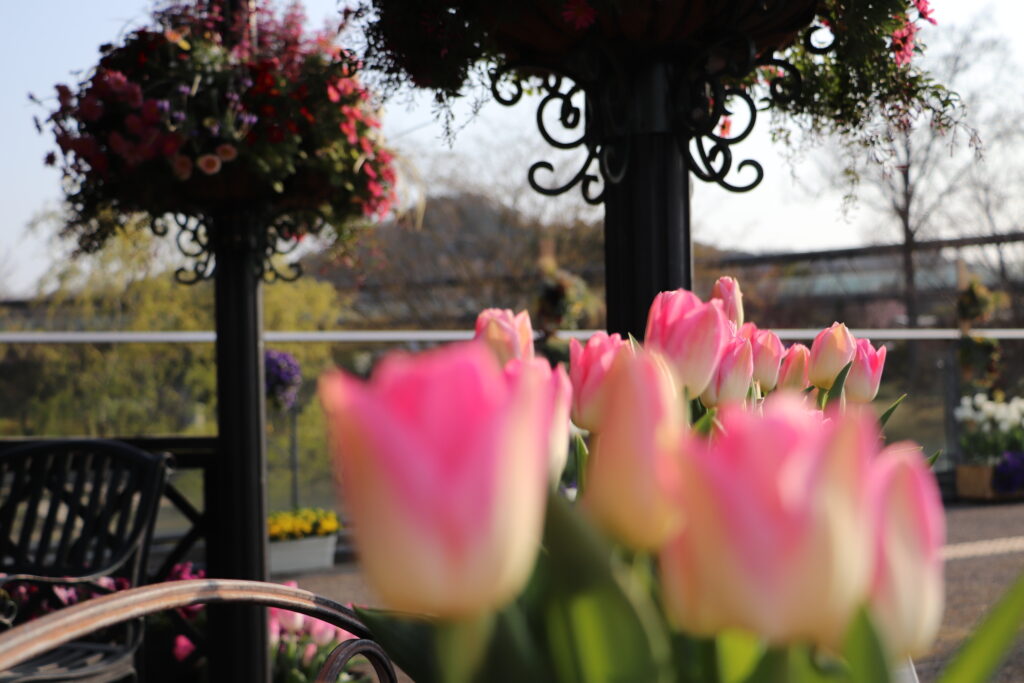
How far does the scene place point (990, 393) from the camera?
26.9 feet

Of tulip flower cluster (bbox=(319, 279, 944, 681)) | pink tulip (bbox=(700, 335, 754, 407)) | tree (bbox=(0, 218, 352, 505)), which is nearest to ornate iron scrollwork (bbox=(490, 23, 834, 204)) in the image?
pink tulip (bbox=(700, 335, 754, 407))

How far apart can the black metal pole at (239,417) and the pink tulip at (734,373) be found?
2375 mm

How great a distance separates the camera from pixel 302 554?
212 inches

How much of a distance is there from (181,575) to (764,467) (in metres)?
3.19

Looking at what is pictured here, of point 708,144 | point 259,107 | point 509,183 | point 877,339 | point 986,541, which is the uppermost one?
point 509,183

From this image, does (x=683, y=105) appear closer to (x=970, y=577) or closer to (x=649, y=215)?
(x=649, y=215)

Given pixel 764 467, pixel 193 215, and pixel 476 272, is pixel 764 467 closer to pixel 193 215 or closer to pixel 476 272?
pixel 193 215

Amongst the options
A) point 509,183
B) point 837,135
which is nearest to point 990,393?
point 837,135

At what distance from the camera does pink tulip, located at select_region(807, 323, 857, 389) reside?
0.65 metres

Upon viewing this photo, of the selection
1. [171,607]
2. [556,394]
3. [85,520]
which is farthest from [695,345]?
[85,520]

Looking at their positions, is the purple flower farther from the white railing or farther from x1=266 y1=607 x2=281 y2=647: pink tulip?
x1=266 y1=607 x2=281 y2=647: pink tulip

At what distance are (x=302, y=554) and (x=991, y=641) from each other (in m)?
5.34

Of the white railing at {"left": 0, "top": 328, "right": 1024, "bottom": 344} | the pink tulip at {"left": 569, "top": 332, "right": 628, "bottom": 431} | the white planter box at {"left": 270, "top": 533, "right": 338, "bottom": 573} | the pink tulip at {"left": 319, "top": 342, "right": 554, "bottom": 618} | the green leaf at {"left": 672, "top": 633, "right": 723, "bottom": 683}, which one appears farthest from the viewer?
the white planter box at {"left": 270, "top": 533, "right": 338, "bottom": 573}

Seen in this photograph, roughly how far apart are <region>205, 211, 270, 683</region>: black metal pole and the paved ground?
1.18 m
